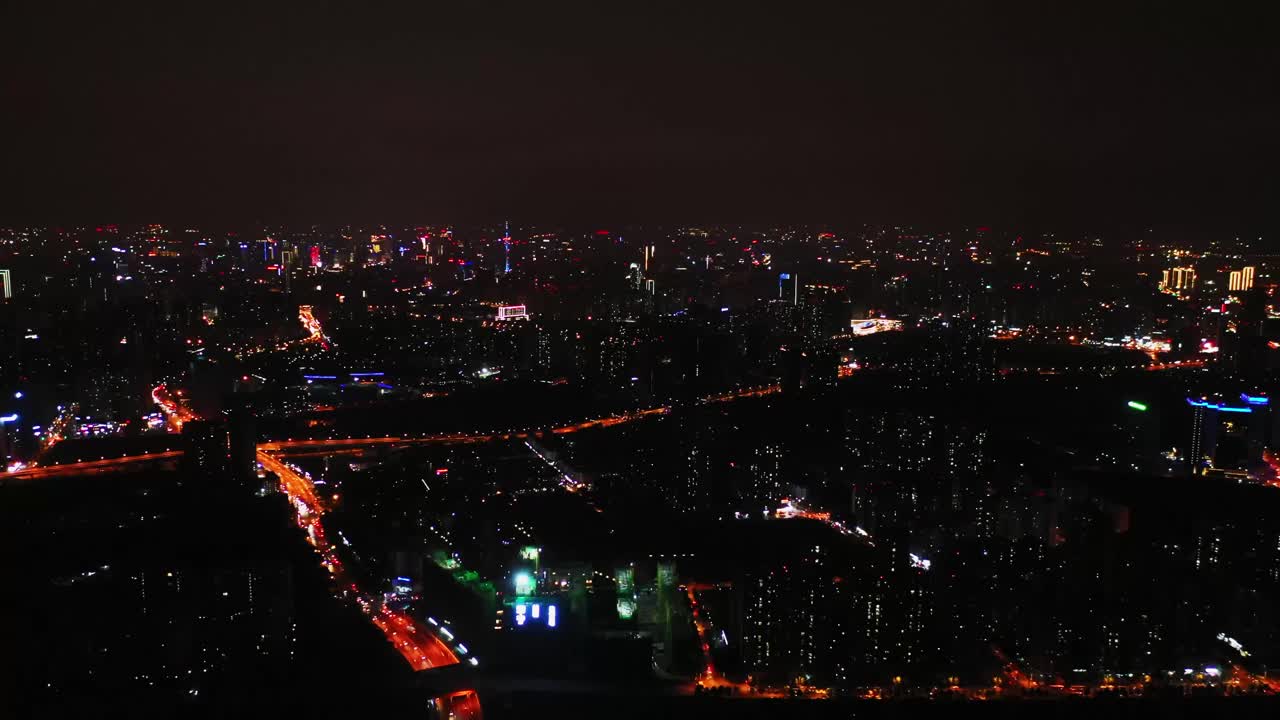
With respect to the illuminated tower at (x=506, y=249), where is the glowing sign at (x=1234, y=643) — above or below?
below

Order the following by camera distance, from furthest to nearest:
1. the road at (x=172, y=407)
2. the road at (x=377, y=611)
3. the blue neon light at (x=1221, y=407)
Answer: the road at (x=172, y=407) < the blue neon light at (x=1221, y=407) < the road at (x=377, y=611)

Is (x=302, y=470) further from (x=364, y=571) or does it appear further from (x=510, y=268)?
(x=510, y=268)

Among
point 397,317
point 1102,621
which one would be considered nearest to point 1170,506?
point 1102,621

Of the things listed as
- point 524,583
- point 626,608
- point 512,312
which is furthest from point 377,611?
point 512,312

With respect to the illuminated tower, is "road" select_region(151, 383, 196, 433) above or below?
below

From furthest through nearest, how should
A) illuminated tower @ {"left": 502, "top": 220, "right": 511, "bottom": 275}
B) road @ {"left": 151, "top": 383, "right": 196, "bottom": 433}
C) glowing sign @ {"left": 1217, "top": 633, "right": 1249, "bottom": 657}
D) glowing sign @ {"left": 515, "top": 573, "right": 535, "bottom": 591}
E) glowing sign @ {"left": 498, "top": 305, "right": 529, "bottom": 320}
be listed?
illuminated tower @ {"left": 502, "top": 220, "right": 511, "bottom": 275}, glowing sign @ {"left": 498, "top": 305, "right": 529, "bottom": 320}, road @ {"left": 151, "top": 383, "right": 196, "bottom": 433}, glowing sign @ {"left": 515, "top": 573, "right": 535, "bottom": 591}, glowing sign @ {"left": 1217, "top": 633, "right": 1249, "bottom": 657}

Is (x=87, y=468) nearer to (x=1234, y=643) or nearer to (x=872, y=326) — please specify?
(x=1234, y=643)

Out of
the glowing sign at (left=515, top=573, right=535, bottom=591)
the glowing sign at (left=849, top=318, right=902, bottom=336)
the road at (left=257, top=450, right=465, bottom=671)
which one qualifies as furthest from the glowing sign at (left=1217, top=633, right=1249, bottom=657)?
the glowing sign at (left=849, top=318, right=902, bottom=336)

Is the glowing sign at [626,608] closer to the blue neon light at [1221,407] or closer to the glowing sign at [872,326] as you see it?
the blue neon light at [1221,407]

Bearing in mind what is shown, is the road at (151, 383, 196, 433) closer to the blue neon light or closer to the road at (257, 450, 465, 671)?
the road at (257, 450, 465, 671)

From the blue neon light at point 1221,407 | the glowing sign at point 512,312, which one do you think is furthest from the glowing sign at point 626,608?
the glowing sign at point 512,312
